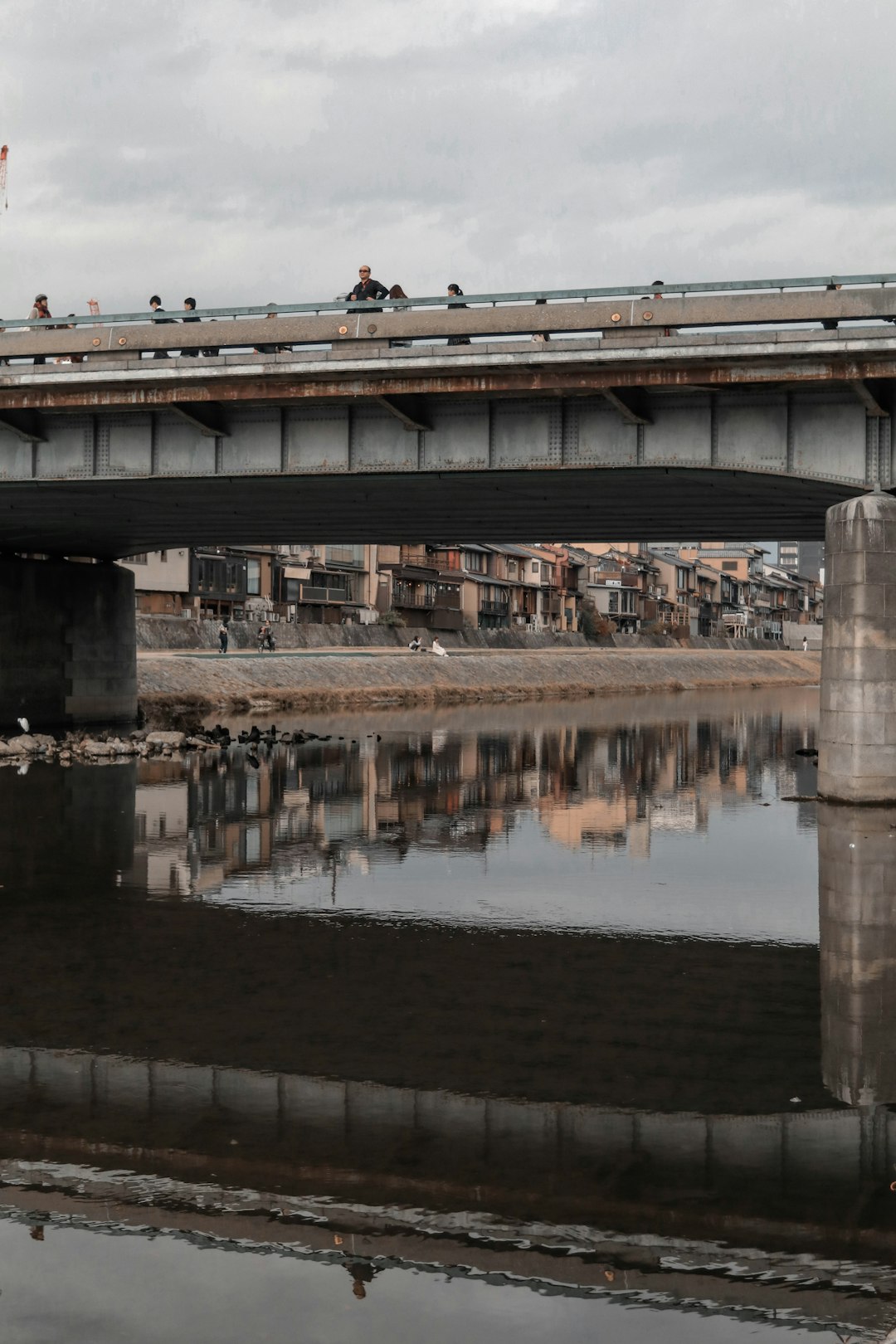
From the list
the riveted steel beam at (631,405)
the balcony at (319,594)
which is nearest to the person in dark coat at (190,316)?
the riveted steel beam at (631,405)

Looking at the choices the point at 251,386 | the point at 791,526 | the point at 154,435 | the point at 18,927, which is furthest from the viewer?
the point at 791,526

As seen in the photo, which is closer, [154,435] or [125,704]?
[154,435]

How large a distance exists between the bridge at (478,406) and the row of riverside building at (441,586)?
45207mm

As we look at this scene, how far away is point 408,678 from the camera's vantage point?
8012 centimetres

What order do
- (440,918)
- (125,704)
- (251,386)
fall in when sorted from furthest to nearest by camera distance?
1. (125,704)
2. (251,386)
3. (440,918)

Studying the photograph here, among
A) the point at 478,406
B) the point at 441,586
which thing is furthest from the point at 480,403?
the point at 441,586

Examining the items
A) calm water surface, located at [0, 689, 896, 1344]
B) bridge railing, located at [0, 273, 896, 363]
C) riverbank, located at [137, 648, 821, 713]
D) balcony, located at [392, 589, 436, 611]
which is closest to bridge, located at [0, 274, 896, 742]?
bridge railing, located at [0, 273, 896, 363]

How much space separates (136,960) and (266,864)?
6788 millimetres

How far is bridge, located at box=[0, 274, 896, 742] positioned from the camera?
2650 centimetres

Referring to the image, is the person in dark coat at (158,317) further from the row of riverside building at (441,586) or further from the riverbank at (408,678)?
the row of riverside building at (441,586)

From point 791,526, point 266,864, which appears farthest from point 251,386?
point 791,526

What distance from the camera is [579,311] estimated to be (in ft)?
89.7

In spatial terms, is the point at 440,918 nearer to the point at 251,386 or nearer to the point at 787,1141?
the point at 787,1141

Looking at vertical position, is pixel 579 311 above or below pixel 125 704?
above
